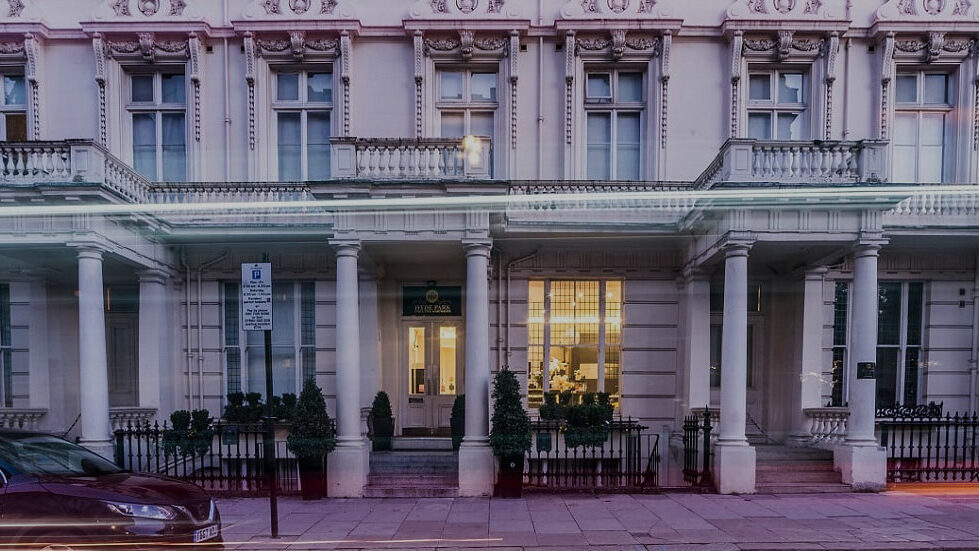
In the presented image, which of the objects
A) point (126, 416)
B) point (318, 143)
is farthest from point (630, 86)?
point (126, 416)

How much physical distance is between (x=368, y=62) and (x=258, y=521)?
796cm

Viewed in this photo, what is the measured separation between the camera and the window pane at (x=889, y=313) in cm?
1025

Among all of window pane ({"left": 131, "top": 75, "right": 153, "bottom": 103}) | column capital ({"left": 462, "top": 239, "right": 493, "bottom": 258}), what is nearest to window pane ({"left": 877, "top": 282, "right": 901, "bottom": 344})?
column capital ({"left": 462, "top": 239, "right": 493, "bottom": 258})

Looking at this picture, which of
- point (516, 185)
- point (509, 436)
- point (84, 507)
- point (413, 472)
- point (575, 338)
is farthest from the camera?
point (575, 338)

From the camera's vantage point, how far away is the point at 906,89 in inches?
394

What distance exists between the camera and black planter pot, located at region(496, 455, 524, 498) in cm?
774

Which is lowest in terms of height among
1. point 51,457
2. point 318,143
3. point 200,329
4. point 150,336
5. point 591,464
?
point 591,464

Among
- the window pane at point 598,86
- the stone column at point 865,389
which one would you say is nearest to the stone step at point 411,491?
the stone column at point 865,389

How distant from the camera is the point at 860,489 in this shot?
789 cm

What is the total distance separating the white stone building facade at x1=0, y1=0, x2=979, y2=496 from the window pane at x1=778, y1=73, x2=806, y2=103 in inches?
1.5

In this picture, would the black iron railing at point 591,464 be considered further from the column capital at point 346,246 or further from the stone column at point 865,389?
the column capital at point 346,246

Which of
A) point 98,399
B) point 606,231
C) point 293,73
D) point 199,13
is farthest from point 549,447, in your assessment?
point 199,13

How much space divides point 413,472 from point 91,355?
528 centimetres

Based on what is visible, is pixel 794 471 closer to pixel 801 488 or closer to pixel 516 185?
pixel 801 488
